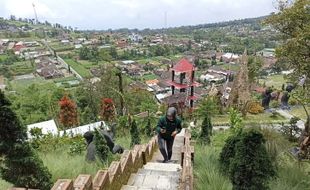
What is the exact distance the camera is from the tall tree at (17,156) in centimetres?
440

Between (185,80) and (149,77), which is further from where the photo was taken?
(149,77)

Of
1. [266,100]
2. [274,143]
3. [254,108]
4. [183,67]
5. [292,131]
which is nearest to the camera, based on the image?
[274,143]

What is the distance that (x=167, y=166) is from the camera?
23.2ft

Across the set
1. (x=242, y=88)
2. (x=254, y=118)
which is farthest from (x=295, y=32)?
(x=254, y=118)

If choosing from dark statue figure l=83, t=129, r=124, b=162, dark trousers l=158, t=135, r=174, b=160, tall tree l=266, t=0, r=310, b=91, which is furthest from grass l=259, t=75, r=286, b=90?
dark trousers l=158, t=135, r=174, b=160

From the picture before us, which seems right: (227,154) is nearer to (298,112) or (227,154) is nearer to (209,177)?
(209,177)

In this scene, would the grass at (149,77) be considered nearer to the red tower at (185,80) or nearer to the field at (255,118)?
the red tower at (185,80)

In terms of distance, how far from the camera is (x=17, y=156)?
4598 mm

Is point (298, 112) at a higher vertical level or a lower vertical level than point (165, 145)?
lower

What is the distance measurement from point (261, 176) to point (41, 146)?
909 centimetres

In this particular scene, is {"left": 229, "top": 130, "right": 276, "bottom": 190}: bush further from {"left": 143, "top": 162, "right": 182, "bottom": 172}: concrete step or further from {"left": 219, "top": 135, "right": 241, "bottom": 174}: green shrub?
{"left": 143, "top": 162, "right": 182, "bottom": 172}: concrete step

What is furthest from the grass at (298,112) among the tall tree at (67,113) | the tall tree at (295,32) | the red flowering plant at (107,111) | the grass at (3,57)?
the grass at (3,57)

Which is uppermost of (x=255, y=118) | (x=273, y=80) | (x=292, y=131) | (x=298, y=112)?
(x=292, y=131)

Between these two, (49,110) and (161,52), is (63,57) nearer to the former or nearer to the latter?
(161,52)
